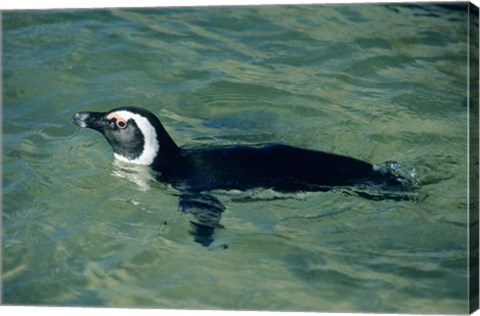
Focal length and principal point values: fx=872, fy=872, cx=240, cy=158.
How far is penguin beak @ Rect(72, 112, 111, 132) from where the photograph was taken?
5047mm

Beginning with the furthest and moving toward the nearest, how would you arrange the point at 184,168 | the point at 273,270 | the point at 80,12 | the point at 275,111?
the point at 275,111 → the point at 80,12 → the point at 184,168 → the point at 273,270

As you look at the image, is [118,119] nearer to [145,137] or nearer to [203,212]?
[145,137]

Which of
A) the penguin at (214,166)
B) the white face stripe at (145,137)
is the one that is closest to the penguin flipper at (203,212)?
the penguin at (214,166)

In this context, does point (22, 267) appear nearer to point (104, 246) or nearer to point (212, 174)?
point (104, 246)

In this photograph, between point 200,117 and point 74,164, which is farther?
point 200,117

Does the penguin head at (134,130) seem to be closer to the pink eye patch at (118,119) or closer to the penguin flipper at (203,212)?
the pink eye patch at (118,119)

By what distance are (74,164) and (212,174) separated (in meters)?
1.06

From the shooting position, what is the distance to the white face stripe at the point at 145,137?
16.4 feet

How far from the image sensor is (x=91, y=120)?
16.6ft

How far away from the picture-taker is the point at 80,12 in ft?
17.5

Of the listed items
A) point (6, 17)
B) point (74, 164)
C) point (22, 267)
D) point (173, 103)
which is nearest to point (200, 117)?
point (173, 103)

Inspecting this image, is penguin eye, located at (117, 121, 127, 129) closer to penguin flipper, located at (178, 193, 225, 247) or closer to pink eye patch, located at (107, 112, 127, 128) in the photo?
pink eye patch, located at (107, 112, 127, 128)

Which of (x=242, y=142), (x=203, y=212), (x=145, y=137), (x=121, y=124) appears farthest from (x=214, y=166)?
(x=242, y=142)

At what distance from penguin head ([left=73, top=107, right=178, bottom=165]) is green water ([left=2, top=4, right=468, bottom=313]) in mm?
134
